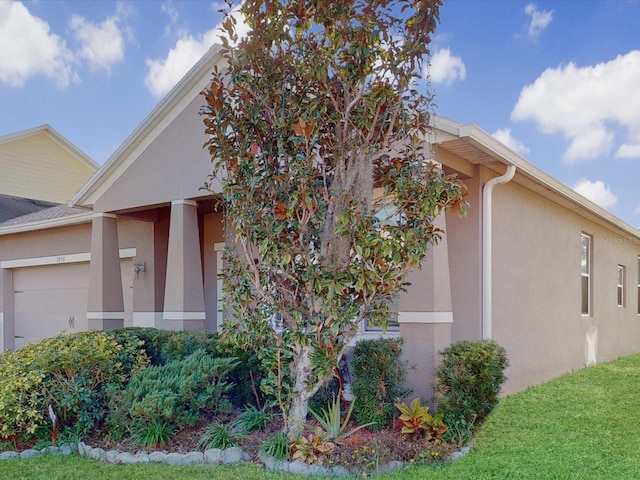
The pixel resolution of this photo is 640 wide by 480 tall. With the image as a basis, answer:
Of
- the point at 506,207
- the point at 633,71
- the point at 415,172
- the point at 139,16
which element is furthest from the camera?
the point at 633,71

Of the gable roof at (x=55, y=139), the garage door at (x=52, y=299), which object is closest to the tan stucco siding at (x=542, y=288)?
the garage door at (x=52, y=299)

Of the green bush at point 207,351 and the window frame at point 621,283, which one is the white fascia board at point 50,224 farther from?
the window frame at point 621,283

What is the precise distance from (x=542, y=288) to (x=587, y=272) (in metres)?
3.10

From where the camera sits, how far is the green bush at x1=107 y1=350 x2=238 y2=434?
235 inches

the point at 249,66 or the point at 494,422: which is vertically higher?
the point at 249,66

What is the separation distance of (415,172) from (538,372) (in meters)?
5.46

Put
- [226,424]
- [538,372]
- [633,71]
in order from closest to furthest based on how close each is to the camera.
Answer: [226,424] < [538,372] < [633,71]

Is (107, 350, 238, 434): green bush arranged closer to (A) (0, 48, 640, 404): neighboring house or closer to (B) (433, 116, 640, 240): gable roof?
(A) (0, 48, 640, 404): neighboring house

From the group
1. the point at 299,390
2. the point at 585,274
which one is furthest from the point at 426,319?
the point at 585,274

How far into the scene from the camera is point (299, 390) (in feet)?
18.8

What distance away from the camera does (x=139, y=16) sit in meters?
11.6

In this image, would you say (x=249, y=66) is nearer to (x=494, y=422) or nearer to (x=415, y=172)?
(x=415, y=172)

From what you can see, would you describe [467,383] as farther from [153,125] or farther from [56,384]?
[153,125]

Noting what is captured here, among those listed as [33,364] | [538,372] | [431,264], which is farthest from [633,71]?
[33,364]
